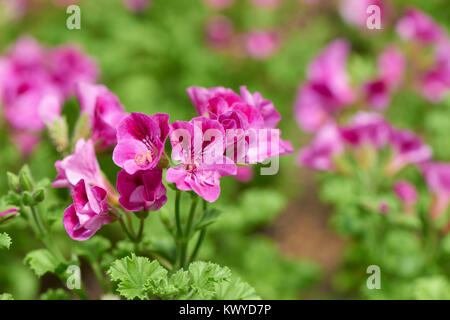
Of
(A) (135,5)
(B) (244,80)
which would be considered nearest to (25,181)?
(B) (244,80)

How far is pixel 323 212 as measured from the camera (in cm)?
330

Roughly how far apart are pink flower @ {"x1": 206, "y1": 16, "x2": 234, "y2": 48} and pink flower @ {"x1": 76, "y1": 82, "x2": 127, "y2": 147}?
201cm

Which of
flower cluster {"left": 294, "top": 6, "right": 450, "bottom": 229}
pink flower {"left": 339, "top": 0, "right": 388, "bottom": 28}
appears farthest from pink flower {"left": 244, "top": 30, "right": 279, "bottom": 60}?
flower cluster {"left": 294, "top": 6, "right": 450, "bottom": 229}

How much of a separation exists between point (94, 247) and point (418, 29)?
68.0 inches

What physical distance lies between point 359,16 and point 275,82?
993 millimetres

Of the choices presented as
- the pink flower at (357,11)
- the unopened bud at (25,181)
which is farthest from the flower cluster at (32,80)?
the pink flower at (357,11)

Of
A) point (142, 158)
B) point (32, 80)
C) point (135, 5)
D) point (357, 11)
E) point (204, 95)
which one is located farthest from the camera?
point (357, 11)

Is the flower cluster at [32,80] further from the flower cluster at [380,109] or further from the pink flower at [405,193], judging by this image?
the pink flower at [405,193]

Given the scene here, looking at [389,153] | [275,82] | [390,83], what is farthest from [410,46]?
[275,82]

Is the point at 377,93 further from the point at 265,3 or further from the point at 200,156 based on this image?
the point at 265,3

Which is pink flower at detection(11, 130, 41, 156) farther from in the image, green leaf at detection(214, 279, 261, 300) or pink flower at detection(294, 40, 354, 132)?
green leaf at detection(214, 279, 261, 300)

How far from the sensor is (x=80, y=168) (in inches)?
48.3

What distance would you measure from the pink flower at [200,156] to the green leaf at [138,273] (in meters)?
0.20

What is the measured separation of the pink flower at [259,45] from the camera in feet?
10.9
